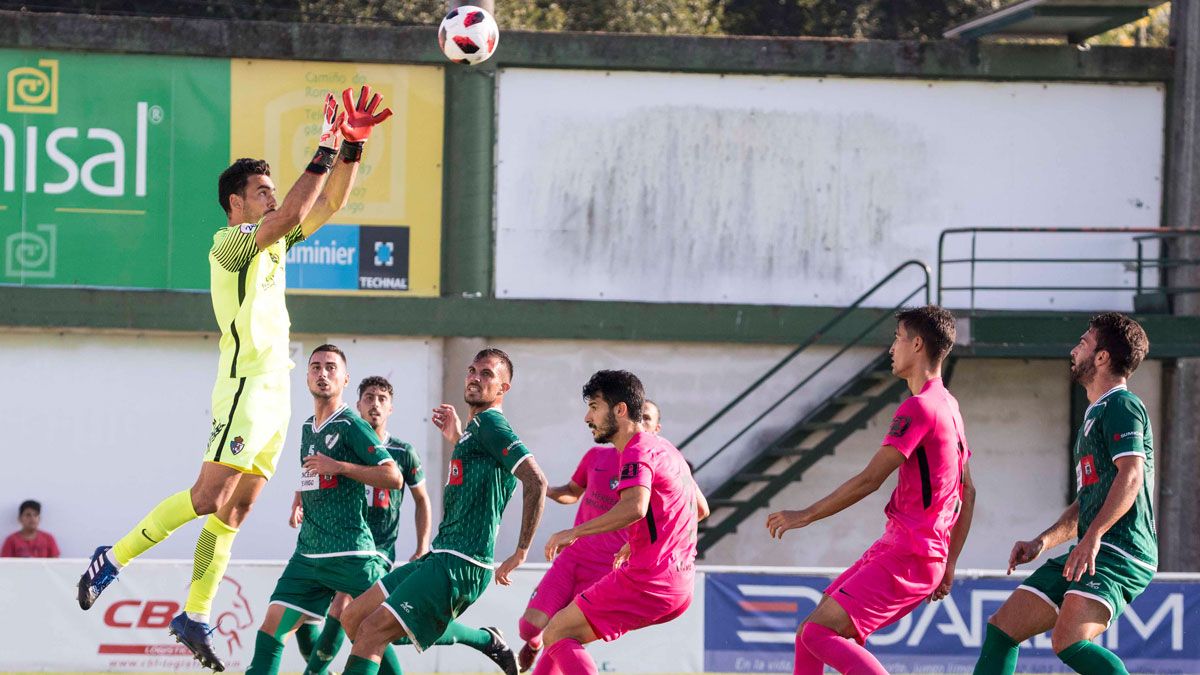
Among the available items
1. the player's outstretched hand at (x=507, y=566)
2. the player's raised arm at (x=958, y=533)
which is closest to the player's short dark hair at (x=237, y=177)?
the player's outstretched hand at (x=507, y=566)

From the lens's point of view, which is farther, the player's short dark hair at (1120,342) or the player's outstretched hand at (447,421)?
the player's outstretched hand at (447,421)

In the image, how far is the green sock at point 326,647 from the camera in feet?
32.1

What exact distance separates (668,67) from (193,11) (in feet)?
29.9

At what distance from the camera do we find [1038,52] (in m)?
17.6

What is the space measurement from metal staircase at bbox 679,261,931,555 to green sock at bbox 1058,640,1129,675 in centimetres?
846

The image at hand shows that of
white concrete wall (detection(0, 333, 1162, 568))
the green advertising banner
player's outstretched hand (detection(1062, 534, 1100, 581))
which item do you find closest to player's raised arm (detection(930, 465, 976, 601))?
player's outstretched hand (detection(1062, 534, 1100, 581))

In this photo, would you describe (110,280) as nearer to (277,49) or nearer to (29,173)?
(29,173)

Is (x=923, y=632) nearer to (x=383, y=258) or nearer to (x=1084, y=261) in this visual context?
(x=1084, y=261)

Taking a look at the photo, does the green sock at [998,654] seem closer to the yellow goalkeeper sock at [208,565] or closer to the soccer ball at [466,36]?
the yellow goalkeeper sock at [208,565]

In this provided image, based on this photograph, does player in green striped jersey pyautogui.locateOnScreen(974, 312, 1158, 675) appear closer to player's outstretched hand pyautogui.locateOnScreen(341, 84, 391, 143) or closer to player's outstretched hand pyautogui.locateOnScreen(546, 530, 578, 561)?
player's outstretched hand pyautogui.locateOnScreen(546, 530, 578, 561)

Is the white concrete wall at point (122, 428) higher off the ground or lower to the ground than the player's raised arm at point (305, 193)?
lower

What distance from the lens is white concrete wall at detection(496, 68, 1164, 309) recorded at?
17250 millimetres

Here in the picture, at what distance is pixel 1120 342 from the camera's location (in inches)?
317

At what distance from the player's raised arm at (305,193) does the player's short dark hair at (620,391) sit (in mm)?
1639
